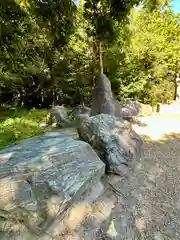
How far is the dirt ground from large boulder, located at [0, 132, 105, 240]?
20cm

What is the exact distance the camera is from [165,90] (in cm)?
1016

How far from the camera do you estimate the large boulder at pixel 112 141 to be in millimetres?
3287

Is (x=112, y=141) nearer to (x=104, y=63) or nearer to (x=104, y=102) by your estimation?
(x=104, y=102)

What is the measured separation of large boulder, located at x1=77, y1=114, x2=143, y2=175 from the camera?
3.29m

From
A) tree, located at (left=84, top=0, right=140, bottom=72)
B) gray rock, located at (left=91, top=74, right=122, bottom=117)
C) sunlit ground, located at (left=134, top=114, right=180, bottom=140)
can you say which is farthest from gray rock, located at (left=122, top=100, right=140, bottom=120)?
tree, located at (left=84, top=0, right=140, bottom=72)

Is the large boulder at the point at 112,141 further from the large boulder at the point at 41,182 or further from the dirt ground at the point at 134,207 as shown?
the large boulder at the point at 41,182

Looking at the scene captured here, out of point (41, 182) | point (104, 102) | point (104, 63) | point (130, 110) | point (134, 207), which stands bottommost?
point (134, 207)

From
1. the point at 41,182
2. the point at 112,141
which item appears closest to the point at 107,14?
the point at 112,141

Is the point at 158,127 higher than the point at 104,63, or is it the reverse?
the point at 104,63

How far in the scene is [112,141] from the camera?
3410 mm

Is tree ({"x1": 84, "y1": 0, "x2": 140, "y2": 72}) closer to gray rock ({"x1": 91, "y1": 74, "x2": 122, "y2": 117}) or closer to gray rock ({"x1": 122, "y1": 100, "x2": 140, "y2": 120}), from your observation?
gray rock ({"x1": 91, "y1": 74, "x2": 122, "y2": 117})

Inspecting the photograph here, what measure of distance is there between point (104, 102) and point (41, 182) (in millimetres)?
3250

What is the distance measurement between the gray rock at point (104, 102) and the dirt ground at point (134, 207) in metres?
1.53

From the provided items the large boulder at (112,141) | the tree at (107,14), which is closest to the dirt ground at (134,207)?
the large boulder at (112,141)
